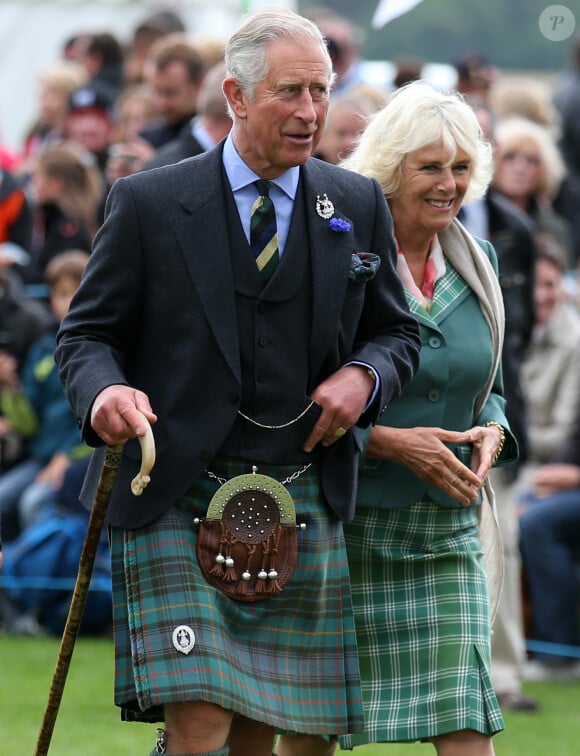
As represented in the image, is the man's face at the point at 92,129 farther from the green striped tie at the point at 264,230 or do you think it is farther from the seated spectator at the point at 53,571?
the green striped tie at the point at 264,230

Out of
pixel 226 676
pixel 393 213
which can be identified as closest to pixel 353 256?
pixel 393 213

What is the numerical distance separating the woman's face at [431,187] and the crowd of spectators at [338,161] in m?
1.72

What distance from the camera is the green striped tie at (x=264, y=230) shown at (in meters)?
4.75

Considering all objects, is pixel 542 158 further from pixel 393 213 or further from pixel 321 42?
pixel 321 42

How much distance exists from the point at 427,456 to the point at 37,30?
11768mm

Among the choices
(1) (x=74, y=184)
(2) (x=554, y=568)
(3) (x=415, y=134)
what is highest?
(3) (x=415, y=134)

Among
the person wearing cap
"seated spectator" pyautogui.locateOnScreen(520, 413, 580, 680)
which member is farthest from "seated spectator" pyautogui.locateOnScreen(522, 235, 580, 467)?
the person wearing cap

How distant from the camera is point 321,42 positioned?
470 centimetres

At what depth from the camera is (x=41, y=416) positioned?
10.0 m

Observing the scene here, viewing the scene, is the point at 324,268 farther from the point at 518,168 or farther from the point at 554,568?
the point at 518,168

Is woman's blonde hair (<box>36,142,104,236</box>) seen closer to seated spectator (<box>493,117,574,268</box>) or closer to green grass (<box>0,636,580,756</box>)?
Answer: seated spectator (<box>493,117,574,268</box>)

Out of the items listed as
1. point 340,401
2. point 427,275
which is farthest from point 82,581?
point 427,275

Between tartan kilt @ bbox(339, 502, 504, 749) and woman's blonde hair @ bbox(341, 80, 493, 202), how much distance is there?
1.04 m

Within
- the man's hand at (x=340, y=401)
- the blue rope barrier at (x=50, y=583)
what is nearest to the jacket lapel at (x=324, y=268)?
the man's hand at (x=340, y=401)
